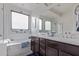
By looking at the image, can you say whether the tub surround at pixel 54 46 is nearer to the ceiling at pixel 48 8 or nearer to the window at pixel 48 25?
the window at pixel 48 25

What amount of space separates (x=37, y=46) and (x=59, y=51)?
395 millimetres

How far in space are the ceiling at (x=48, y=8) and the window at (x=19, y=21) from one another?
14 centimetres

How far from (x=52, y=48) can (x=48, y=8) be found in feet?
1.89

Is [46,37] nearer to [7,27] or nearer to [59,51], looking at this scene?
[59,51]

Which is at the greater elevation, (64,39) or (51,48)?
(64,39)

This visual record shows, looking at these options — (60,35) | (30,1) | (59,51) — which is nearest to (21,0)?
(30,1)

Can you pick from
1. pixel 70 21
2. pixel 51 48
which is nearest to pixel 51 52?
pixel 51 48

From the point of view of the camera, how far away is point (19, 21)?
113cm

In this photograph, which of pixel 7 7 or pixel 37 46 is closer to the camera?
pixel 7 7

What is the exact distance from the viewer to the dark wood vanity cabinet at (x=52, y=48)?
36.2 inches

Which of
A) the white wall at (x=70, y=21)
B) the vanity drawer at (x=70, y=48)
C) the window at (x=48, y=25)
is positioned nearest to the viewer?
the vanity drawer at (x=70, y=48)

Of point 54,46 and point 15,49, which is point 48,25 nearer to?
point 54,46

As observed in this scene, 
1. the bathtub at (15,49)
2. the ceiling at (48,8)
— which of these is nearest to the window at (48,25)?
the ceiling at (48,8)

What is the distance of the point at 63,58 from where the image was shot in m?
1.00
